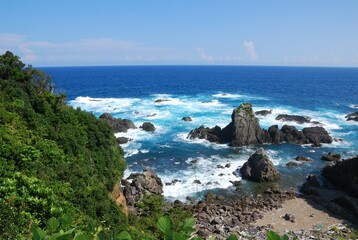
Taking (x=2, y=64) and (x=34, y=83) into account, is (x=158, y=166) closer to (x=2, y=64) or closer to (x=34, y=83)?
(x=34, y=83)

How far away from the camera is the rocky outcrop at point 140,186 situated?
3861 centimetres

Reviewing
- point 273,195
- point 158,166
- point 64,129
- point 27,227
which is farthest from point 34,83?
point 273,195

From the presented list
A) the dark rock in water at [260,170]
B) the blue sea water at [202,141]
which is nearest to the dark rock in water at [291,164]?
the blue sea water at [202,141]

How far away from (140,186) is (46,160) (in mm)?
18019

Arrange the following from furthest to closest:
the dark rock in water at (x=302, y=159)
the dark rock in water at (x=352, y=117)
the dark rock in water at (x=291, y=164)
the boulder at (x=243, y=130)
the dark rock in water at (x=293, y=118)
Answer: the dark rock in water at (x=352, y=117), the dark rock in water at (x=293, y=118), the boulder at (x=243, y=130), the dark rock in water at (x=302, y=159), the dark rock in water at (x=291, y=164)

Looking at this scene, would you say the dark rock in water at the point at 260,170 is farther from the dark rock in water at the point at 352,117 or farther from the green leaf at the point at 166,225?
the green leaf at the point at 166,225

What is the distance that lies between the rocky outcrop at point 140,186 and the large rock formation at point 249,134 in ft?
69.8

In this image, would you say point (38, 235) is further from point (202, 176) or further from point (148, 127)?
point (148, 127)

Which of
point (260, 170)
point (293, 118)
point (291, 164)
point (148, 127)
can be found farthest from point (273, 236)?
point (293, 118)

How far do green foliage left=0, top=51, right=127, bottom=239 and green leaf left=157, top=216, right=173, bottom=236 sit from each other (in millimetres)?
9959

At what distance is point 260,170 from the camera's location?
4400cm

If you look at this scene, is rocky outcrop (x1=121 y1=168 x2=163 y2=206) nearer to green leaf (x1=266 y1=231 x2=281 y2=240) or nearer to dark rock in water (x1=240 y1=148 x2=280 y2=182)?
dark rock in water (x1=240 y1=148 x2=280 y2=182)

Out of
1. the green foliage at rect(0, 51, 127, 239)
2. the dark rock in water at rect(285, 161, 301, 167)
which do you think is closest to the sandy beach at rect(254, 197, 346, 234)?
the dark rock in water at rect(285, 161, 301, 167)

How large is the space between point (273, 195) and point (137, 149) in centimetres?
2462
